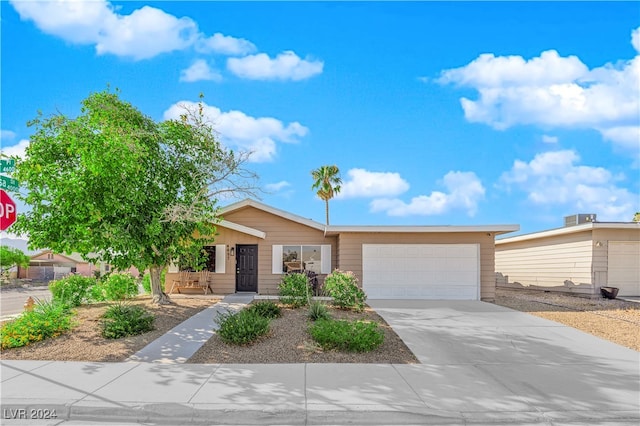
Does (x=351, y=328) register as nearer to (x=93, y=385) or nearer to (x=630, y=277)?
(x=93, y=385)

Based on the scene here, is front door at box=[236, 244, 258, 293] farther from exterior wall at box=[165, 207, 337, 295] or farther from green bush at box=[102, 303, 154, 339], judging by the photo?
green bush at box=[102, 303, 154, 339]

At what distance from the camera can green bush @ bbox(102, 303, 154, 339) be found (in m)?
8.28

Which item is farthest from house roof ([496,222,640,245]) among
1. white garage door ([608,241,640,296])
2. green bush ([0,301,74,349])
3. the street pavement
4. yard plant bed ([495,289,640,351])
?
green bush ([0,301,74,349])

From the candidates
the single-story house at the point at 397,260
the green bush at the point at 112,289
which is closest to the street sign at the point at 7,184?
the green bush at the point at 112,289

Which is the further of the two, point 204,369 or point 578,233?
point 578,233

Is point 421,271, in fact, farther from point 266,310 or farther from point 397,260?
point 266,310

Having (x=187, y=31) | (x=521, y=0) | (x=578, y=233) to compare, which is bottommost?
(x=578, y=233)

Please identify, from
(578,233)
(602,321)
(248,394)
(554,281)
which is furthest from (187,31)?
(554,281)

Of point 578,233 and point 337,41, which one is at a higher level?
point 337,41

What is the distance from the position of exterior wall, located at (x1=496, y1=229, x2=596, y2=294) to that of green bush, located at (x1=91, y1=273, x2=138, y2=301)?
17191 millimetres

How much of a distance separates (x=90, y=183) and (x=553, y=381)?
10264 mm

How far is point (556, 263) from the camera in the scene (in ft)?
60.9

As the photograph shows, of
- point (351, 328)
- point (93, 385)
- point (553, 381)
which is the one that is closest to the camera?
point (93, 385)

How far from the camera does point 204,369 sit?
6.39 metres
